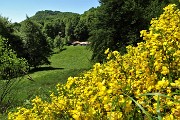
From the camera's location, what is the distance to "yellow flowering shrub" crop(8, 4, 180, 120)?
383 centimetres

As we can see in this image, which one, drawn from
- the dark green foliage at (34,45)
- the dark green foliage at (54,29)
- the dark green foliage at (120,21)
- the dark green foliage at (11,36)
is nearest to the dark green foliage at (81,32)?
the dark green foliage at (54,29)

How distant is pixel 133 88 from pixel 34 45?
6715cm

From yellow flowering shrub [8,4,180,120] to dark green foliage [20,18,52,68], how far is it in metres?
64.4

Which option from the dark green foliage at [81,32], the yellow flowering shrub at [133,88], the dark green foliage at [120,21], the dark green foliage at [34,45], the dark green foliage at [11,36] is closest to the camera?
the yellow flowering shrub at [133,88]

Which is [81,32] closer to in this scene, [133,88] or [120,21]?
[120,21]

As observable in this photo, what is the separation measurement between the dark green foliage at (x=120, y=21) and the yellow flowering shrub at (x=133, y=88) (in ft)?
106

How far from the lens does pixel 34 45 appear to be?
71.0 m

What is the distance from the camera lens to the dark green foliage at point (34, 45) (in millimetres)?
70625

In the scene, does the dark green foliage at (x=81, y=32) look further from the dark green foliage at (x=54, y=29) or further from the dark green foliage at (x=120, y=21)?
the dark green foliage at (x=120, y=21)

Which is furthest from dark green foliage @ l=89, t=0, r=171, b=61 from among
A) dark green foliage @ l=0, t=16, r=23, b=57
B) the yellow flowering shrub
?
the yellow flowering shrub

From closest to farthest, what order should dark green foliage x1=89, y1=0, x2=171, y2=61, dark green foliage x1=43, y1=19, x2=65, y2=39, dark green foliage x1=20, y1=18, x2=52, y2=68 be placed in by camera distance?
dark green foliage x1=89, y1=0, x2=171, y2=61 → dark green foliage x1=20, y1=18, x2=52, y2=68 → dark green foliage x1=43, y1=19, x2=65, y2=39

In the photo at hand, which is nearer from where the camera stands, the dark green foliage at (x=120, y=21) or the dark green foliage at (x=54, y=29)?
the dark green foliage at (x=120, y=21)

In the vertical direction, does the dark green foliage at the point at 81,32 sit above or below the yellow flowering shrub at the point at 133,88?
above

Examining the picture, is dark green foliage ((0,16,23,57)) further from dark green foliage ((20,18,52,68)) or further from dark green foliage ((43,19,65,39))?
dark green foliage ((43,19,65,39))
